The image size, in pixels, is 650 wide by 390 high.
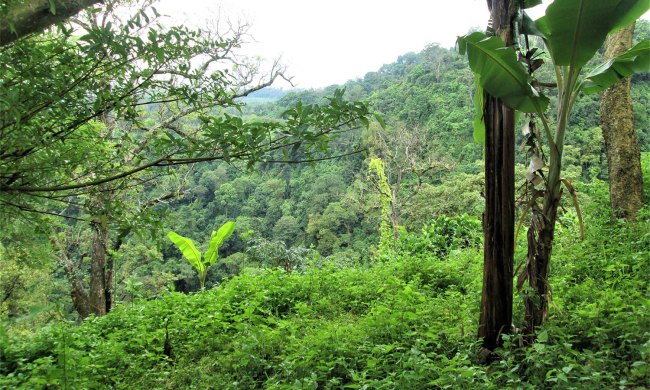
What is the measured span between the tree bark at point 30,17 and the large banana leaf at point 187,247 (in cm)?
508

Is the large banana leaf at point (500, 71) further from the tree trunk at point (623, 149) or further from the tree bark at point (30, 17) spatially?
the tree trunk at point (623, 149)

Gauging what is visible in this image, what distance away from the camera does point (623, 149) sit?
201 inches

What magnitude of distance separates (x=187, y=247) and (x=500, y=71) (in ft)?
18.1

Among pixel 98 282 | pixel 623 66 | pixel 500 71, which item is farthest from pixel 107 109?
pixel 98 282

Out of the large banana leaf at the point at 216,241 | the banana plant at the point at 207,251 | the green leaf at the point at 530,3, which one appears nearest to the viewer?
the green leaf at the point at 530,3

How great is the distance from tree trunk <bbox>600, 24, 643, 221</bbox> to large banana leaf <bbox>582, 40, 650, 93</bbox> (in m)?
2.61

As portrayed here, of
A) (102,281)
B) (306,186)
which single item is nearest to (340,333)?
(102,281)

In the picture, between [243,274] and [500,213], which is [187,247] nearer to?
[243,274]

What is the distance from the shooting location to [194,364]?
349cm

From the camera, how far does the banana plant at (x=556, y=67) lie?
261cm

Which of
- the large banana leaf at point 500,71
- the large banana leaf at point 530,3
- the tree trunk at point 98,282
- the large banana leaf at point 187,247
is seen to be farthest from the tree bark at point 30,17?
the tree trunk at point 98,282

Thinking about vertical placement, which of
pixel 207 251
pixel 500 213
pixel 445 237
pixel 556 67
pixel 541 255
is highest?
pixel 556 67

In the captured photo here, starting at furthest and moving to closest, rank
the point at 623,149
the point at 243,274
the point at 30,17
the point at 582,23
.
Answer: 1. the point at 243,274
2. the point at 623,149
3. the point at 582,23
4. the point at 30,17

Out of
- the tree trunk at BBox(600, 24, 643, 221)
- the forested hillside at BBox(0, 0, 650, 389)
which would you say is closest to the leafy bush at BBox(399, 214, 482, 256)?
the forested hillside at BBox(0, 0, 650, 389)
